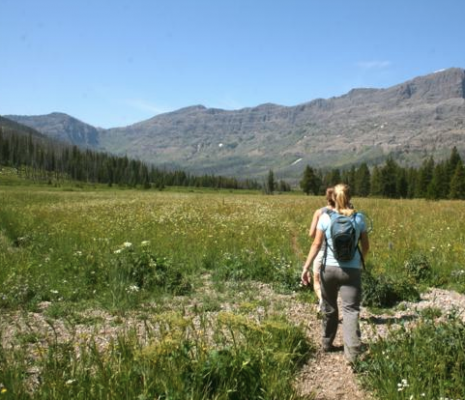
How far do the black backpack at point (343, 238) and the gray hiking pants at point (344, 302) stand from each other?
0.27m

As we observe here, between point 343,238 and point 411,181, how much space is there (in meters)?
114

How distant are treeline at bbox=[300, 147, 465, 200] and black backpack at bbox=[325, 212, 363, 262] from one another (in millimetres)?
79802

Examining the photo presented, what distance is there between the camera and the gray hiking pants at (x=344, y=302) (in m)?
6.39

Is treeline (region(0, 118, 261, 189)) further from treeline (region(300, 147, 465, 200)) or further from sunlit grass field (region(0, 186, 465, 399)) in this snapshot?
sunlit grass field (region(0, 186, 465, 399))

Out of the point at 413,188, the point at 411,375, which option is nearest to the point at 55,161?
the point at 413,188

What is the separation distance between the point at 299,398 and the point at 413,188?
11323 cm

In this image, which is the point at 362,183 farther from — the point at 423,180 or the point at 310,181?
the point at 423,180

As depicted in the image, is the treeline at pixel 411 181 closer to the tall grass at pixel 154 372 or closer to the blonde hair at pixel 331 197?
the blonde hair at pixel 331 197

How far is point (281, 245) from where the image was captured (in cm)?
1534

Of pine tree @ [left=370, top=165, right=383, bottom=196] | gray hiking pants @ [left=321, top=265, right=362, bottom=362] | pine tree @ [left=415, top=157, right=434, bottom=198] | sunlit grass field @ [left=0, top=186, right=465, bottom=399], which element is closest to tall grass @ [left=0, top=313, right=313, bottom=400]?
sunlit grass field @ [left=0, top=186, right=465, bottom=399]

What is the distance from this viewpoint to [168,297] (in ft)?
30.8

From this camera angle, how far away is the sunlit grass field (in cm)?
438

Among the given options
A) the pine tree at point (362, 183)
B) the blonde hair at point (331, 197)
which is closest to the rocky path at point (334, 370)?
the blonde hair at point (331, 197)

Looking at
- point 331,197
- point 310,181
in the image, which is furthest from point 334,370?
point 310,181
